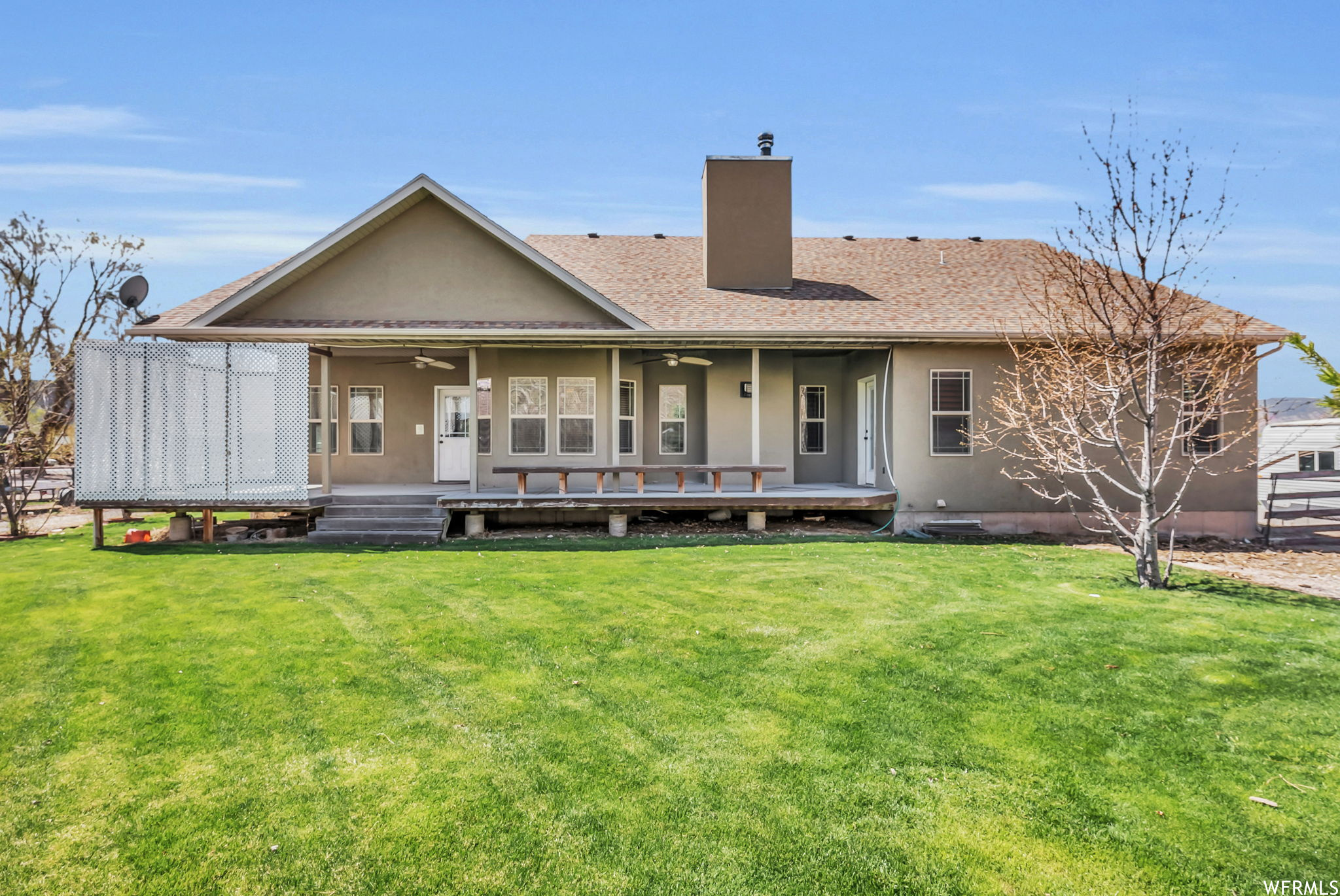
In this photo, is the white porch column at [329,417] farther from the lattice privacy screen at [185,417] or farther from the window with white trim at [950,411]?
the window with white trim at [950,411]

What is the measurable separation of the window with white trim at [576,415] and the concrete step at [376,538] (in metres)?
3.36

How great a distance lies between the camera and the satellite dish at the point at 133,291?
43.0ft

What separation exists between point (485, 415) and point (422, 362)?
1575 millimetres

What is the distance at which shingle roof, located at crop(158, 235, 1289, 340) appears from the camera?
1234 cm

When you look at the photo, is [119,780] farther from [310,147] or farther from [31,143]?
[31,143]

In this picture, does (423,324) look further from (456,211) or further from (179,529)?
(179,529)

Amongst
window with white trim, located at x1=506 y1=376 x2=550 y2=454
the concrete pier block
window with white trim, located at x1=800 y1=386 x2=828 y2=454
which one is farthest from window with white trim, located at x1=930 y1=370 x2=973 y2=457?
the concrete pier block

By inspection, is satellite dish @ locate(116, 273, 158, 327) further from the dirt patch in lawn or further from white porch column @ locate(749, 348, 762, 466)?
the dirt patch in lawn

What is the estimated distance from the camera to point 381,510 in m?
12.1

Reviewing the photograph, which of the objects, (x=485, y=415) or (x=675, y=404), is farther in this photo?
(x=675, y=404)

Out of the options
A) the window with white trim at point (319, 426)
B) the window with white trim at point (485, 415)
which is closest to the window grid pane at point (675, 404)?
the window with white trim at point (485, 415)

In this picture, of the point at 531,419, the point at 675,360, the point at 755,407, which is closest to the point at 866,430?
the point at 755,407

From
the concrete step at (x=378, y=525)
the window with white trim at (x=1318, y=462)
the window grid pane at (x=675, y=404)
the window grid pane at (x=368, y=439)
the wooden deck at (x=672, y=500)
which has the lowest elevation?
the concrete step at (x=378, y=525)
